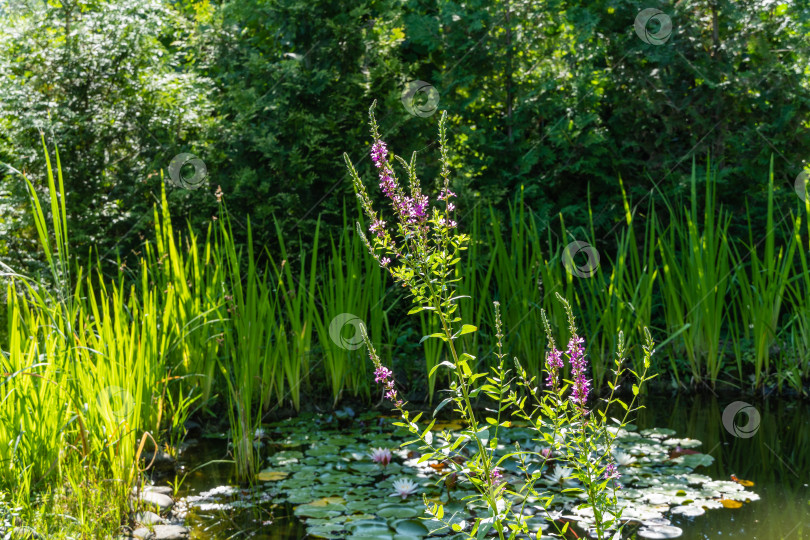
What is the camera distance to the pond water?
Answer: 8.59 feet

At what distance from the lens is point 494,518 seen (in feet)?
4.99

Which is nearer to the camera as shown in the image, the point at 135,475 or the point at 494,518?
the point at 494,518

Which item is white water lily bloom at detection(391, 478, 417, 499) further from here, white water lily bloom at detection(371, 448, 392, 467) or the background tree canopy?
the background tree canopy

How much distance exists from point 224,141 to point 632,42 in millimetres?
3231

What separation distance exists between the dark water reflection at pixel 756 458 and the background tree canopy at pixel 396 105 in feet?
5.64

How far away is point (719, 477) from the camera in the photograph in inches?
120

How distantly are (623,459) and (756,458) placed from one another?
77 cm

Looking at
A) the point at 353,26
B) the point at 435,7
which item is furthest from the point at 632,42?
the point at 353,26

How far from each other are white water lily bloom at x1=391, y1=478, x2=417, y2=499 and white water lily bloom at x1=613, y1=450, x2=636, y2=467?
0.90 meters

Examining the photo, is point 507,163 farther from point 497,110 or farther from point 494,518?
point 494,518

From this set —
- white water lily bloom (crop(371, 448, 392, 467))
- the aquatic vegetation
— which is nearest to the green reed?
the aquatic vegetation

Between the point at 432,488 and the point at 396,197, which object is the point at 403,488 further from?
the point at 396,197

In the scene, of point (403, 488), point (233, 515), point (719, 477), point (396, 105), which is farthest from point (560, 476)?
point (396, 105)

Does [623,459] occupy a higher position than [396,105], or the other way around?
[396,105]
